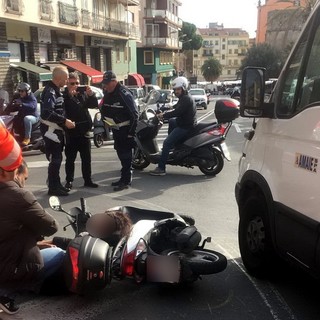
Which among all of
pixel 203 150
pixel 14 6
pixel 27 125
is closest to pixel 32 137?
pixel 27 125

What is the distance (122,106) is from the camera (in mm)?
6840

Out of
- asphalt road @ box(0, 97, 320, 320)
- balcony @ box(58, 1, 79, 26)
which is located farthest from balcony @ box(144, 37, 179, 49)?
asphalt road @ box(0, 97, 320, 320)

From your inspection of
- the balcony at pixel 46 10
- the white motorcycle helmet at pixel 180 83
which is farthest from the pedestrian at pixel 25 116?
the balcony at pixel 46 10

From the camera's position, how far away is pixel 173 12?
2461 inches

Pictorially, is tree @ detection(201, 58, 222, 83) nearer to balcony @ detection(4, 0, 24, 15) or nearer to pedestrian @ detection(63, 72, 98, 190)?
balcony @ detection(4, 0, 24, 15)

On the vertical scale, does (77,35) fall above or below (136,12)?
below

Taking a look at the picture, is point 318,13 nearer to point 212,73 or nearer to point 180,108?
point 180,108

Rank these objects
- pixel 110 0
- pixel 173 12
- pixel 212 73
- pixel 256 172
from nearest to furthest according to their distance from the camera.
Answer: pixel 256 172, pixel 110 0, pixel 173 12, pixel 212 73

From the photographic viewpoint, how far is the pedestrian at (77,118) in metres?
6.68

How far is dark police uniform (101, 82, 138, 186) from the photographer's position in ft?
22.3

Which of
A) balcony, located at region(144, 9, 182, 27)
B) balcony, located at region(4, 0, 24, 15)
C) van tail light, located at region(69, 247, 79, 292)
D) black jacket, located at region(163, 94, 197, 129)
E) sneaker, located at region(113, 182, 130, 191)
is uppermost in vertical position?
balcony, located at region(144, 9, 182, 27)

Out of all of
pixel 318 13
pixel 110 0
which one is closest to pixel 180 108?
pixel 318 13

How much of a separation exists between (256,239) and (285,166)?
86 cm

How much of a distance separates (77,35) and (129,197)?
23833mm
